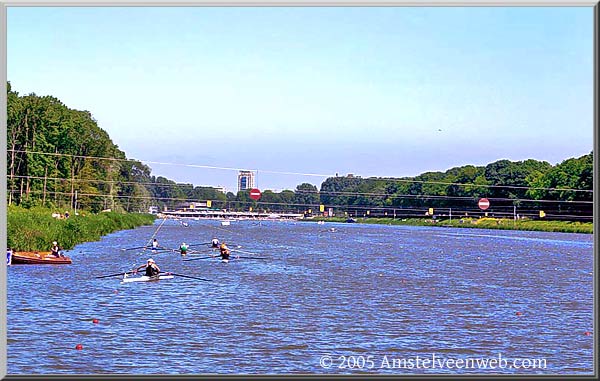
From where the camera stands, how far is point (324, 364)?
921 inches

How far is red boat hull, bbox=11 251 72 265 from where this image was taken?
5312cm

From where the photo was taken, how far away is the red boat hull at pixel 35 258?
53.1 metres

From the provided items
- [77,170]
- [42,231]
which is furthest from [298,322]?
[77,170]

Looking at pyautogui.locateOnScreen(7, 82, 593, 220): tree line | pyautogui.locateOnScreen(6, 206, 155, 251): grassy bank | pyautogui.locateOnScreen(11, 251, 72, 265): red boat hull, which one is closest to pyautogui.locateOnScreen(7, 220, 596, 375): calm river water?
pyautogui.locateOnScreen(11, 251, 72, 265): red boat hull

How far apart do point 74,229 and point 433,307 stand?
48486mm

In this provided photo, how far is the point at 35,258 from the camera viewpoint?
53.8 metres

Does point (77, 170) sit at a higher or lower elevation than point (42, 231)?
higher

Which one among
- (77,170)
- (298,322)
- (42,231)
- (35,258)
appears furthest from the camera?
(77,170)

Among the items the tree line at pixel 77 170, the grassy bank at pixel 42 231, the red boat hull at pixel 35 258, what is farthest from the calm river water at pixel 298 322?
the tree line at pixel 77 170

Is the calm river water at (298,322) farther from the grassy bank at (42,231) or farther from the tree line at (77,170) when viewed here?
the tree line at (77,170)

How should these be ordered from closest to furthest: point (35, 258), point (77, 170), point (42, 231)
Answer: point (35, 258) → point (42, 231) → point (77, 170)

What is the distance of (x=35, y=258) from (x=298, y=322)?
29.0 m

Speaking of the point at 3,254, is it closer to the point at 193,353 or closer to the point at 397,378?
the point at 397,378

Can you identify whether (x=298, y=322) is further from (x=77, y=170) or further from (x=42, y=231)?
(x=77, y=170)
